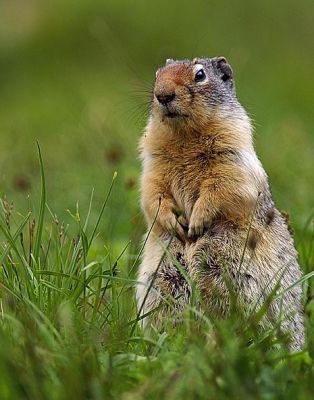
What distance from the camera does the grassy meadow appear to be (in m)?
3.71

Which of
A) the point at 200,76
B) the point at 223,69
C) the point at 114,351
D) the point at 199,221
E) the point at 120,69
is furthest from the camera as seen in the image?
the point at 120,69

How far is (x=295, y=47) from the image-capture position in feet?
65.6

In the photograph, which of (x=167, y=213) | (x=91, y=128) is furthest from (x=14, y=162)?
(x=167, y=213)

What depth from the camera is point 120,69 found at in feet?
64.1

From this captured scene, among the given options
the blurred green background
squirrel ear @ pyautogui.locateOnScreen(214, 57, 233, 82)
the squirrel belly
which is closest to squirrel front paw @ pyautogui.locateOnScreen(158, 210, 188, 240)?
the squirrel belly

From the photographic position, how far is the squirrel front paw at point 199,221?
549 centimetres

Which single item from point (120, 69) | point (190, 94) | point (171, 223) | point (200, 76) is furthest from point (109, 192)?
point (120, 69)

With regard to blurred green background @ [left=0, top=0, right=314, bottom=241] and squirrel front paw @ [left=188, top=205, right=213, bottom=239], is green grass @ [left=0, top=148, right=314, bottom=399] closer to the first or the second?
squirrel front paw @ [left=188, top=205, right=213, bottom=239]

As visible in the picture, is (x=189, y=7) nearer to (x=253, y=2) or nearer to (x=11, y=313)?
(x=253, y=2)

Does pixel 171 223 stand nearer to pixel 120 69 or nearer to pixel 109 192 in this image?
pixel 109 192

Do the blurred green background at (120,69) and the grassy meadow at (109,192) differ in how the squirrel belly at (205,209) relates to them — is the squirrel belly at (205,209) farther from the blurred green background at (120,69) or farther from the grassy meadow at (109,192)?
the blurred green background at (120,69)

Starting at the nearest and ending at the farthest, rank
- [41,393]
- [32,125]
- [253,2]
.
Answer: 1. [41,393]
2. [32,125]
3. [253,2]

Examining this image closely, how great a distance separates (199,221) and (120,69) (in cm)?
1433

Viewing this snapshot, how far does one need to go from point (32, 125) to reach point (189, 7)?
739 centimetres
